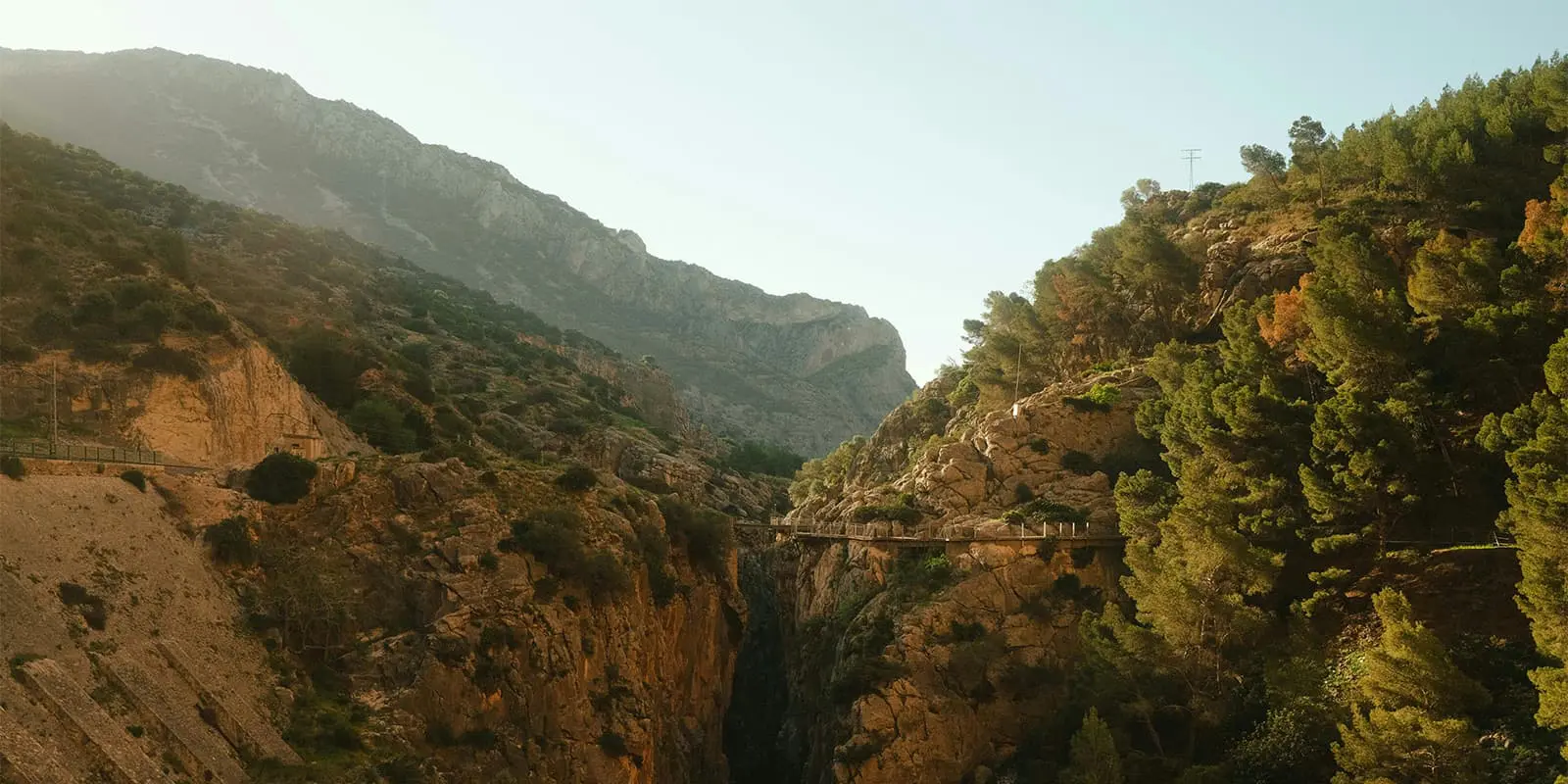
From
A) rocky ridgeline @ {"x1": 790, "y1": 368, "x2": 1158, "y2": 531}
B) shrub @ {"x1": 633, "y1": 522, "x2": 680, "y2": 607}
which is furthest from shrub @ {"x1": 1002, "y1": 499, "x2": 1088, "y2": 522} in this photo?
shrub @ {"x1": 633, "y1": 522, "x2": 680, "y2": 607}

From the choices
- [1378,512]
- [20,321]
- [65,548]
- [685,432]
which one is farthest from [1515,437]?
[685,432]

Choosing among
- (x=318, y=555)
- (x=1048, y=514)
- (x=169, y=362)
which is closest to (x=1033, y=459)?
(x=1048, y=514)

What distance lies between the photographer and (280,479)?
44.9 m

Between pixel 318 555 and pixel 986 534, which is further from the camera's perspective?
pixel 986 534

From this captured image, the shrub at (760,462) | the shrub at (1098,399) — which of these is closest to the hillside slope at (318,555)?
the shrub at (1098,399)

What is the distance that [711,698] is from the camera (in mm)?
60031

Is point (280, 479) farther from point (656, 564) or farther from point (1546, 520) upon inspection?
point (1546, 520)

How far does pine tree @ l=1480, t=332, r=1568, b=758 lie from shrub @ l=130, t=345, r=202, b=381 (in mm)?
49716

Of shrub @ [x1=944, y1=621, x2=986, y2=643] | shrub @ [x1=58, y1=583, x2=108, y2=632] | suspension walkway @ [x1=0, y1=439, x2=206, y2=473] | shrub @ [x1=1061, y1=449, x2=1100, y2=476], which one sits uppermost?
shrub @ [x1=1061, y1=449, x2=1100, y2=476]

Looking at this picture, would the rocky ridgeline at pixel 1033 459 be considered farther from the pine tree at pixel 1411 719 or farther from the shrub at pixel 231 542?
the shrub at pixel 231 542

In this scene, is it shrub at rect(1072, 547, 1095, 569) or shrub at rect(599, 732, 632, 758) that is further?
shrub at rect(1072, 547, 1095, 569)

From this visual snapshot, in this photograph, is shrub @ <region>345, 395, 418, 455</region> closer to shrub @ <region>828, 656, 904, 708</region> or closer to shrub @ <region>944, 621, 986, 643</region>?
shrub @ <region>828, 656, 904, 708</region>

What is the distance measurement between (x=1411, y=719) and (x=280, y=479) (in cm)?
3914

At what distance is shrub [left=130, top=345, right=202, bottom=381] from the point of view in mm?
49562
